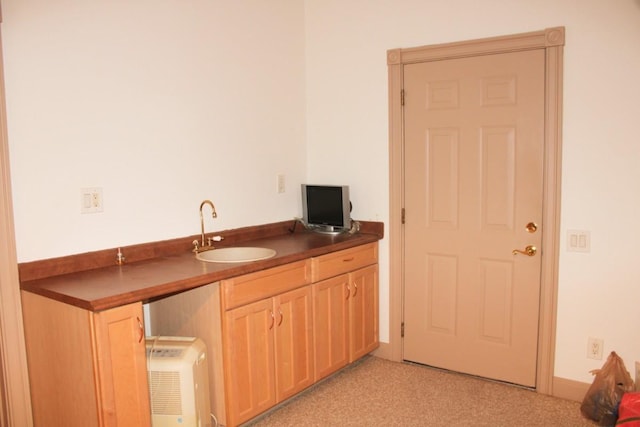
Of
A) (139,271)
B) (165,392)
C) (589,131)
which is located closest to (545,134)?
(589,131)

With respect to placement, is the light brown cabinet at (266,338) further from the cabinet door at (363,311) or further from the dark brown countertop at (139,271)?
the cabinet door at (363,311)

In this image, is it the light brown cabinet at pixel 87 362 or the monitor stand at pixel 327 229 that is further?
the monitor stand at pixel 327 229

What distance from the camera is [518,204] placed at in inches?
125

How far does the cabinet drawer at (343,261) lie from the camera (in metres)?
3.12

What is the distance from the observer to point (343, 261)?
3334mm

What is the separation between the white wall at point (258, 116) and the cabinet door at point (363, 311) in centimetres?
10

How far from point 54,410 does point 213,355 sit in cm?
71

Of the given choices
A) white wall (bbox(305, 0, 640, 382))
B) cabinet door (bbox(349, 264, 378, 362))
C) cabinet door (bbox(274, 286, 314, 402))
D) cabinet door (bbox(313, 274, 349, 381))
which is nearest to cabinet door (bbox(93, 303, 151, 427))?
cabinet door (bbox(274, 286, 314, 402))

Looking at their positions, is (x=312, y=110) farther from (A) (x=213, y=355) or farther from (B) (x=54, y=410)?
(B) (x=54, y=410)

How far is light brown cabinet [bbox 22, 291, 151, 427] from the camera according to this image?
2.03m

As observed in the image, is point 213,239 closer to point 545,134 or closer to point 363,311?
point 363,311

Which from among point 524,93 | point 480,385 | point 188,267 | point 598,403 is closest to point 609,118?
point 524,93

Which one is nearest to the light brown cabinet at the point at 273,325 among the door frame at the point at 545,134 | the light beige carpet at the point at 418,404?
the light beige carpet at the point at 418,404

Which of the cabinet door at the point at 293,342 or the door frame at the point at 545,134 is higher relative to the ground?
the door frame at the point at 545,134
